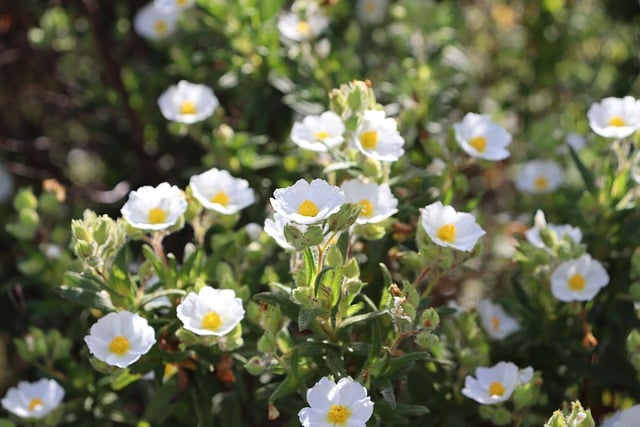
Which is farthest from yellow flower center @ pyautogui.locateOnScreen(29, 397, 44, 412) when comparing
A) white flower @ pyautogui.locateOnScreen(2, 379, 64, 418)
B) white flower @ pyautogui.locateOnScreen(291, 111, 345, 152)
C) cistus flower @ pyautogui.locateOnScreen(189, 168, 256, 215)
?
white flower @ pyautogui.locateOnScreen(291, 111, 345, 152)

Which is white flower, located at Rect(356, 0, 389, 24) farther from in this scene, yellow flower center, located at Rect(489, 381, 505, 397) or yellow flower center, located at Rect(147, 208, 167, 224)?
yellow flower center, located at Rect(489, 381, 505, 397)

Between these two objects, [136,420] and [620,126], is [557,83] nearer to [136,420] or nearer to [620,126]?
[620,126]

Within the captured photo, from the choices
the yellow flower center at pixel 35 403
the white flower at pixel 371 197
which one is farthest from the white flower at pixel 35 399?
the white flower at pixel 371 197

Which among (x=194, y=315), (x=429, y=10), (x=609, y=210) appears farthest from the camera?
(x=429, y=10)

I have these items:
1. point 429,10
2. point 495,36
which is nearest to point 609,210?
point 429,10

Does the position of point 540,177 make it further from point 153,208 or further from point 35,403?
point 35,403

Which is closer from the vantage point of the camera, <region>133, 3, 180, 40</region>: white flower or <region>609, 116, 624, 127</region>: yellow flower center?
<region>609, 116, 624, 127</region>: yellow flower center
